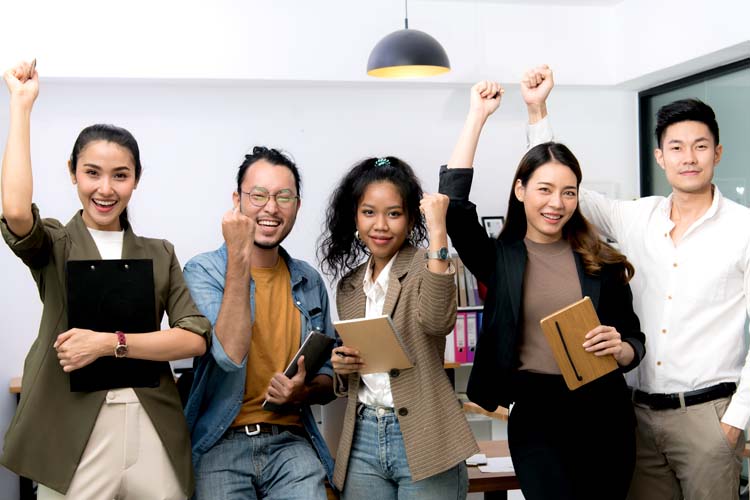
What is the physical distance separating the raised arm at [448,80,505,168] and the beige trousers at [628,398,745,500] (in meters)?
0.94

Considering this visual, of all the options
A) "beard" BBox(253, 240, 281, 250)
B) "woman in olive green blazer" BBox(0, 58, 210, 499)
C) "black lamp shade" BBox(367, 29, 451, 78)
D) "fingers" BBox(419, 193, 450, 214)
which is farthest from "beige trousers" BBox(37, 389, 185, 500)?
"black lamp shade" BBox(367, 29, 451, 78)

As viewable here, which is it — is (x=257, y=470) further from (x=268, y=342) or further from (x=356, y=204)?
(x=356, y=204)

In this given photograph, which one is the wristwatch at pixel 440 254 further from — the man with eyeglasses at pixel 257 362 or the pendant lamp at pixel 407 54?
the pendant lamp at pixel 407 54

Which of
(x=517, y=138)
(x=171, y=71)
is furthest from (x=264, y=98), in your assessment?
(x=517, y=138)

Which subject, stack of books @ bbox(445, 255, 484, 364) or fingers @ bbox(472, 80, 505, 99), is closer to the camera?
fingers @ bbox(472, 80, 505, 99)

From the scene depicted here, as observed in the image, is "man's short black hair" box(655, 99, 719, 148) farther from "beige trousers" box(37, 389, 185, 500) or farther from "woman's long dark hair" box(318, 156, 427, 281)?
"beige trousers" box(37, 389, 185, 500)

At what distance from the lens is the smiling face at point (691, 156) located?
2.51 m

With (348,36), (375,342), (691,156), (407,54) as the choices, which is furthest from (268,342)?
(348,36)

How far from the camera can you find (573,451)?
2.19 metres

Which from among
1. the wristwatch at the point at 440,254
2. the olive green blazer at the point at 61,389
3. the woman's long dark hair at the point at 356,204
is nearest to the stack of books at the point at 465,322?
the woman's long dark hair at the point at 356,204

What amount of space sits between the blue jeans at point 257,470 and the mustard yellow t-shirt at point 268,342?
0.18 feet

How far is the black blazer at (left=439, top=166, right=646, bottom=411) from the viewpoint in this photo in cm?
224

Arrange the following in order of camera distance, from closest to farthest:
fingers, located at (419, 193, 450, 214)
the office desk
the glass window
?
fingers, located at (419, 193, 450, 214) → the office desk → the glass window

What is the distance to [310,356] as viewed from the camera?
2.29 m
